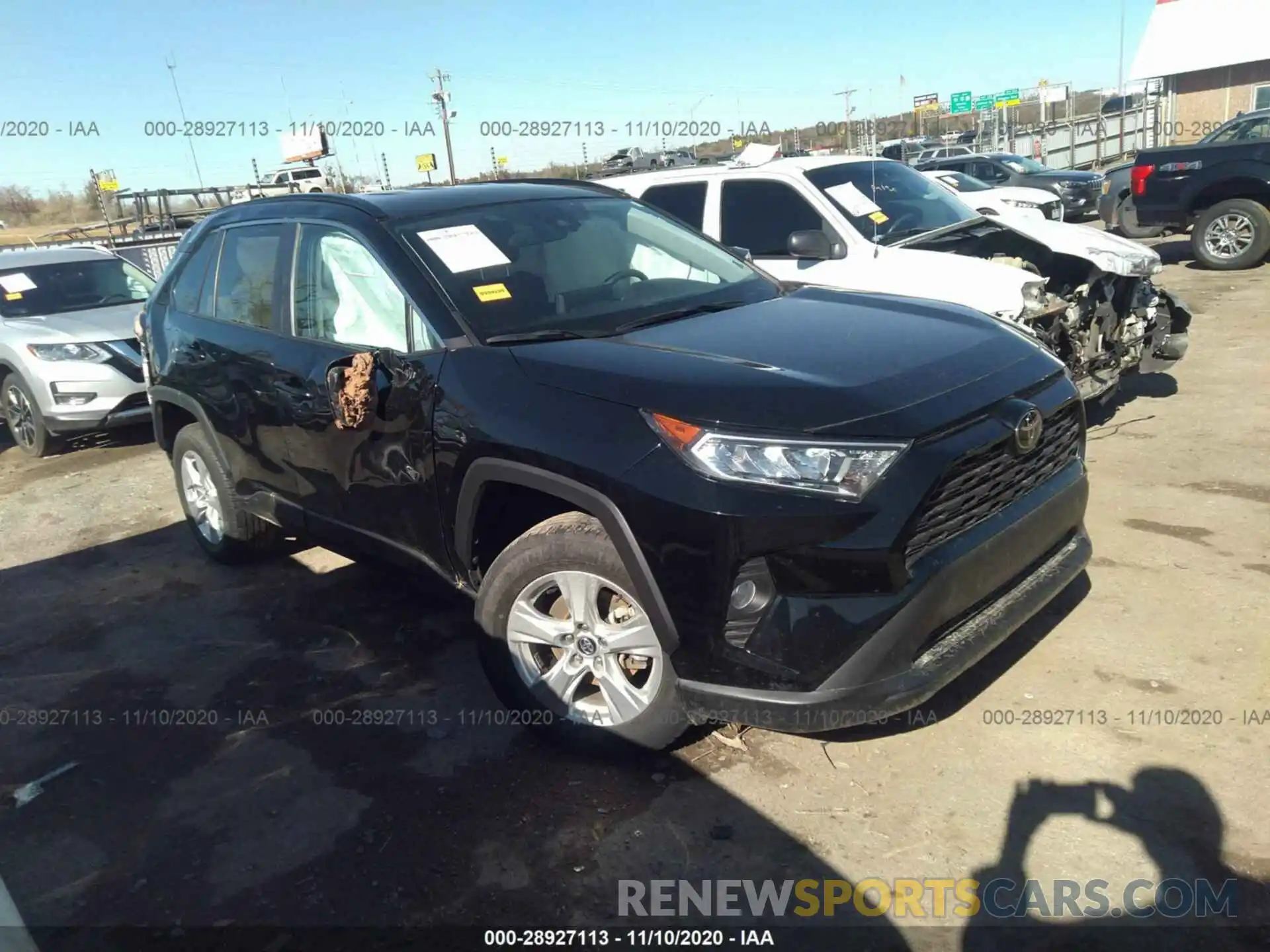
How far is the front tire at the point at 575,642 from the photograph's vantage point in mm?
2869

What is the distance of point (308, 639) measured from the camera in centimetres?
429

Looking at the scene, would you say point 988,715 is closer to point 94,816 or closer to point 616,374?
point 616,374

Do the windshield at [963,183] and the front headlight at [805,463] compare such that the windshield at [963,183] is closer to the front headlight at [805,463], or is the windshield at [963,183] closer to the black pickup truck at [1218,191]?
the black pickup truck at [1218,191]

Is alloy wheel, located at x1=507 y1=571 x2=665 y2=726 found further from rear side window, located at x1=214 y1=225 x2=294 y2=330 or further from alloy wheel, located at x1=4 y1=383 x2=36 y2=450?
alloy wheel, located at x1=4 y1=383 x2=36 y2=450

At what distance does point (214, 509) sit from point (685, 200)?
3.94 m

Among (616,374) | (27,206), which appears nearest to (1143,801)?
(616,374)

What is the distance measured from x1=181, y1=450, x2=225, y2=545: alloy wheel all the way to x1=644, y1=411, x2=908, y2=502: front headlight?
10.9ft

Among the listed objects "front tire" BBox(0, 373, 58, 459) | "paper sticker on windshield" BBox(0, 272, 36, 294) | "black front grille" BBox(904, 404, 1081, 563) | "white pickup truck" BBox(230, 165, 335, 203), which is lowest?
"front tire" BBox(0, 373, 58, 459)

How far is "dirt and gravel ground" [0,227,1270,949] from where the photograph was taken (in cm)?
266

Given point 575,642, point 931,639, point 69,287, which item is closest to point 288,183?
point 69,287

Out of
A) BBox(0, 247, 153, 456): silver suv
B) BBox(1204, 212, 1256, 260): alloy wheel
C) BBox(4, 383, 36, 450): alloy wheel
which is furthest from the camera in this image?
BBox(1204, 212, 1256, 260): alloy wheel

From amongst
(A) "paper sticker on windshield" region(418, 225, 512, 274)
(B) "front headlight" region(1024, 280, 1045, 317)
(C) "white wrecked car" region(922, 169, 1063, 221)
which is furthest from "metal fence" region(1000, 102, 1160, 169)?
(A) "paper sticker on windshield" region(418, 225, 512, 274)

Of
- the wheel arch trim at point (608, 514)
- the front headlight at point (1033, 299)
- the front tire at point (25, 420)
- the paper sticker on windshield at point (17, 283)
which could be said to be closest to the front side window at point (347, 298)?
the wheel arch trim at point (608, 514)

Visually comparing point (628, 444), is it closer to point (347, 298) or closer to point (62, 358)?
point (347, 298)
